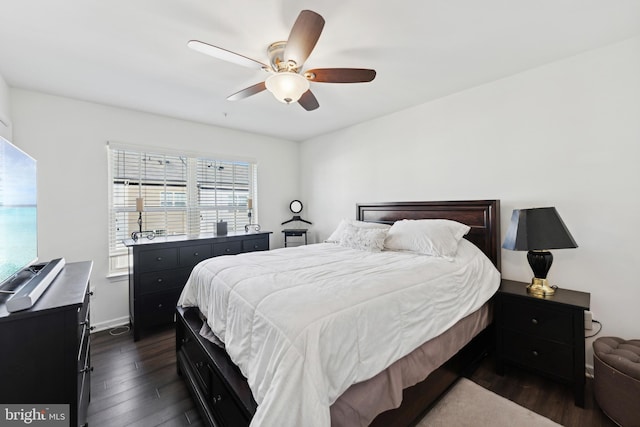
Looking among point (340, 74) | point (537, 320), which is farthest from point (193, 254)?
point (537, 320)

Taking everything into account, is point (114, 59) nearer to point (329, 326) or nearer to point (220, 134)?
point (220, 134)

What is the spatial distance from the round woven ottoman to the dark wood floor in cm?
13

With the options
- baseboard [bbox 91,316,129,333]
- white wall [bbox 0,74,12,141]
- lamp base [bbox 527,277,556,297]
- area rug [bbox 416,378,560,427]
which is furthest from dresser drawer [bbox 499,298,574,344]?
white wall [bbox 0,74,12,141]

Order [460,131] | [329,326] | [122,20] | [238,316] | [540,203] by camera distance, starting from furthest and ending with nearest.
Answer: [460,131], [540,203], [122,20], [238,316], [329,326]

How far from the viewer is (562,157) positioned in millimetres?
2279

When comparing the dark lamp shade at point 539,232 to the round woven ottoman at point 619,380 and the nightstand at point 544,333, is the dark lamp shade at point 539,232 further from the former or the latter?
the round woven ottoman at point 619,380

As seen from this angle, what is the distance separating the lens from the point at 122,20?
175cm

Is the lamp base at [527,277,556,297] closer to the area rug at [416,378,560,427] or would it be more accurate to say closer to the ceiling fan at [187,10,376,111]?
the area rug at [416,378,560,427]

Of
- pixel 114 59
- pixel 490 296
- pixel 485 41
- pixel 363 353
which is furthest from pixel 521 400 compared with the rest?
pixel 114 59

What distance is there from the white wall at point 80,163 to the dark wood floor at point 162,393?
0.91 metres

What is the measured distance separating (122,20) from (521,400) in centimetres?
385

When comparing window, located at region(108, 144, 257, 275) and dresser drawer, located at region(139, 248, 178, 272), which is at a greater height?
window, located at region(108, 144, 257, 275)

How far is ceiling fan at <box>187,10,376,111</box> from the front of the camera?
5.05 ft

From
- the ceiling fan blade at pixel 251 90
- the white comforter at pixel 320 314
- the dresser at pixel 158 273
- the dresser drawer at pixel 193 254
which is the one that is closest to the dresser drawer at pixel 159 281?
the dresser at pixel 158 273
